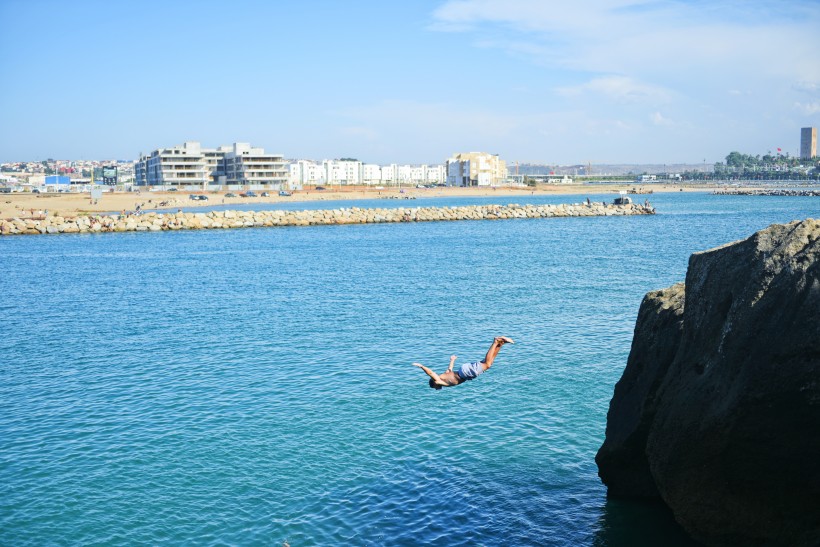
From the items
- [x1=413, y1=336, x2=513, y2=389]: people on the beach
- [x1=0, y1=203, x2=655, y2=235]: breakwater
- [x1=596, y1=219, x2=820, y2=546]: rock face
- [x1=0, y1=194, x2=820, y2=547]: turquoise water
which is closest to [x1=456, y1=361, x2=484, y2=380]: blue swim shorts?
[x1=413, y1=336, x2=513, y2=389]: people on the beach

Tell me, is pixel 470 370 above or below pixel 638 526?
above

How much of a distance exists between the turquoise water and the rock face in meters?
2.50

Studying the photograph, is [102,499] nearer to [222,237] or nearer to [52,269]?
[52,269]

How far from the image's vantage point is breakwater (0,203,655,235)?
95.5 meters

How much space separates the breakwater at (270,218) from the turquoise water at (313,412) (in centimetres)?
4924

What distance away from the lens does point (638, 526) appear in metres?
14.4

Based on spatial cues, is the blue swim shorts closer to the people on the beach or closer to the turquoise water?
the people on the beach

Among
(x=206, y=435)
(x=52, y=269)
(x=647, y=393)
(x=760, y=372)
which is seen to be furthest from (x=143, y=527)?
(x=52, y=269)

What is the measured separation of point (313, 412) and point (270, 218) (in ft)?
288

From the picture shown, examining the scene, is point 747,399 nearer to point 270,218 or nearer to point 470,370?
point 470,370

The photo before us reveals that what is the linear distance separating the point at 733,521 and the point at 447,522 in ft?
18.6

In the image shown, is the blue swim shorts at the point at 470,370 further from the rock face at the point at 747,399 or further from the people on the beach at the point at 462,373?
the rock face at the point at 747,399

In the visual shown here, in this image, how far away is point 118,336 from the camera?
3356 centimetres

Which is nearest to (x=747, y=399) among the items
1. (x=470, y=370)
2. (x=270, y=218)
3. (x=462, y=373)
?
(x=470, y=370)
